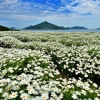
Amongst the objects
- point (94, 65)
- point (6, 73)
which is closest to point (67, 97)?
point (6, 73)

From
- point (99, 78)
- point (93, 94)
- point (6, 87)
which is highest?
point (6, 87)

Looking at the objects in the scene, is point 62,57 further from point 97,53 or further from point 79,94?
point 79,94

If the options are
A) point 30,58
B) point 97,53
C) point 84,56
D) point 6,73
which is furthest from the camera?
point 97,53

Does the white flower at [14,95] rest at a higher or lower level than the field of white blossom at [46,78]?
higher

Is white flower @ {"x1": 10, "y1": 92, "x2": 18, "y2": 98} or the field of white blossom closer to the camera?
white flower @ {"x1": 10, "y1": 92, "x2": 18, "y2": 98}

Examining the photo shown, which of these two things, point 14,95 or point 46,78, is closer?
point 14,95

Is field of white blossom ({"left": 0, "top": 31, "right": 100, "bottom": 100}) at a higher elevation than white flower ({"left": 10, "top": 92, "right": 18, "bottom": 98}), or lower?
lower

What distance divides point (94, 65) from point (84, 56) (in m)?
0.82

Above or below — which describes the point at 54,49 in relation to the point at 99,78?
above

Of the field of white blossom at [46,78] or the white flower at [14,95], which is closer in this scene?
the white flower at [14,95]

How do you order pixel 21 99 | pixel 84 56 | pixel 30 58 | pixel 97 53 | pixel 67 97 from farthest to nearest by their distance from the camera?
pixel 97 53, pixel 84 56, pixel 30 58, pixel 67 97, pixel 21 99

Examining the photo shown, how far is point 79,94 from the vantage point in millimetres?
4266

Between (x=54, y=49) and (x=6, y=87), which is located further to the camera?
(x=54, y=49)

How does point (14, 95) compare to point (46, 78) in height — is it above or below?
above
